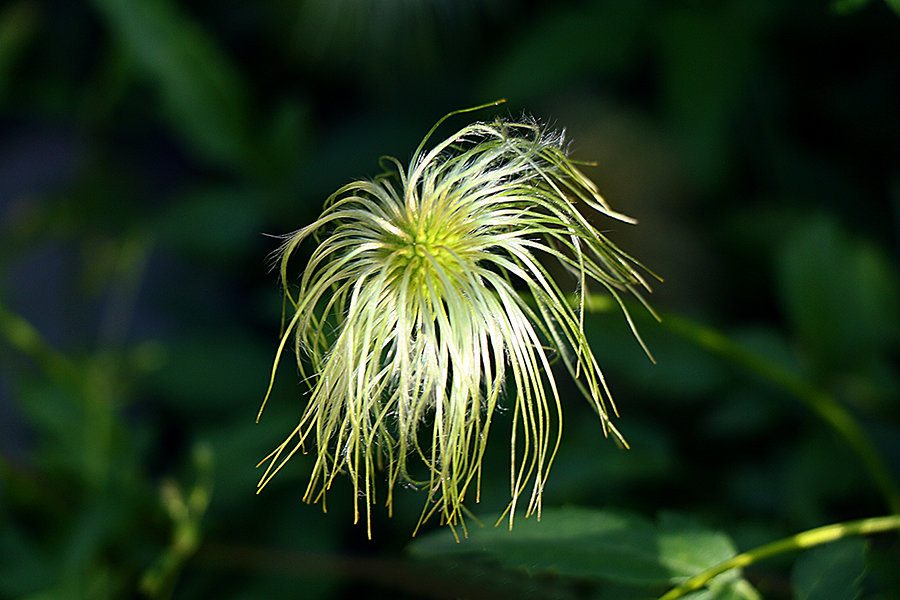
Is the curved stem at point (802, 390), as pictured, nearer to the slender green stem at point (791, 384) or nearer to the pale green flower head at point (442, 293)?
the slender green stem at point (791, 384)

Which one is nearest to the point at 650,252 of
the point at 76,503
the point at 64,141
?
the point at 76,503

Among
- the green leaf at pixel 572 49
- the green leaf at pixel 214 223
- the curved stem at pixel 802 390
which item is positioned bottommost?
the curved stem at pixel 802 390

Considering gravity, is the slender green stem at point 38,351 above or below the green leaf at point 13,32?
below

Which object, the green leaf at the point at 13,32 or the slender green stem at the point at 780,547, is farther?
the green leaf at the point at 13,32

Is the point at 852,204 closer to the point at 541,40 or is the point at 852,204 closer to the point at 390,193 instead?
the point at 541,40

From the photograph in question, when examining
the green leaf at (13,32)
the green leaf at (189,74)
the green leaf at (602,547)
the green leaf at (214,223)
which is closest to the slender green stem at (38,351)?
the green leaf at (214,223)

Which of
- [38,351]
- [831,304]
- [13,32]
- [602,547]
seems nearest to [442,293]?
[602,547]

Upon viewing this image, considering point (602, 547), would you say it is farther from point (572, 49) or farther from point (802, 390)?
point (572, 49)
